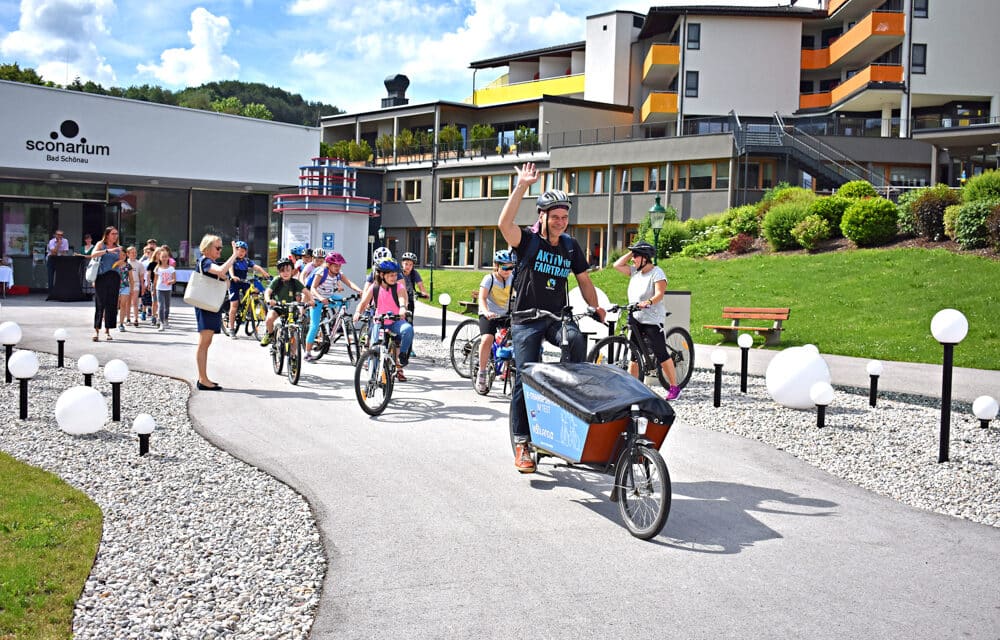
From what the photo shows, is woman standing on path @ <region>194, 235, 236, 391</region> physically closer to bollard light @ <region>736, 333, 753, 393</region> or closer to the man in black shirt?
the man in black shirt

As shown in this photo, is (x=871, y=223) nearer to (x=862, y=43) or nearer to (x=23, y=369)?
(x=23, y=369)

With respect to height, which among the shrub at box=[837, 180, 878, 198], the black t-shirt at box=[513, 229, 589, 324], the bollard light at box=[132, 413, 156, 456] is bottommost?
the bollard light at box=[132, 413, 156, 456]

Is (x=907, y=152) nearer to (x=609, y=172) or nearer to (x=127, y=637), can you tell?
(x=609, y=172)

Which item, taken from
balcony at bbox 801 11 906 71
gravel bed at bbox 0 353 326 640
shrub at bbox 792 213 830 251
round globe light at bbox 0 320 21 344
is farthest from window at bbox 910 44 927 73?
gravel bed at bbox 0 353 326 640

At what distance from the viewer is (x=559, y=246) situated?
23.6ft

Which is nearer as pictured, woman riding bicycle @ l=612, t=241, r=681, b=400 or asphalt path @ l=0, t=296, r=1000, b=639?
asphalt path @ l=0, t=296, r=1000, b=639

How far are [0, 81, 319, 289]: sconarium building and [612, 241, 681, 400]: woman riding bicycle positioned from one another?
22251 millimetres

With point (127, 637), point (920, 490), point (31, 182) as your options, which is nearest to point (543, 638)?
point (127, 637)

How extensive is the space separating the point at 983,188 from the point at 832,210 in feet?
16.2

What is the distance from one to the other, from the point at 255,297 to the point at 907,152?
36.9m

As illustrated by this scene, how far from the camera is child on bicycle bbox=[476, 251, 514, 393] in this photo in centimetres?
1133

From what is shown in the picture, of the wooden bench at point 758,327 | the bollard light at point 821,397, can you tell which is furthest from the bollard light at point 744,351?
the wooden bench at point 758,327

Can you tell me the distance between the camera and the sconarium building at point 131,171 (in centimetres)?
2769

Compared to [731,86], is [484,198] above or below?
below
